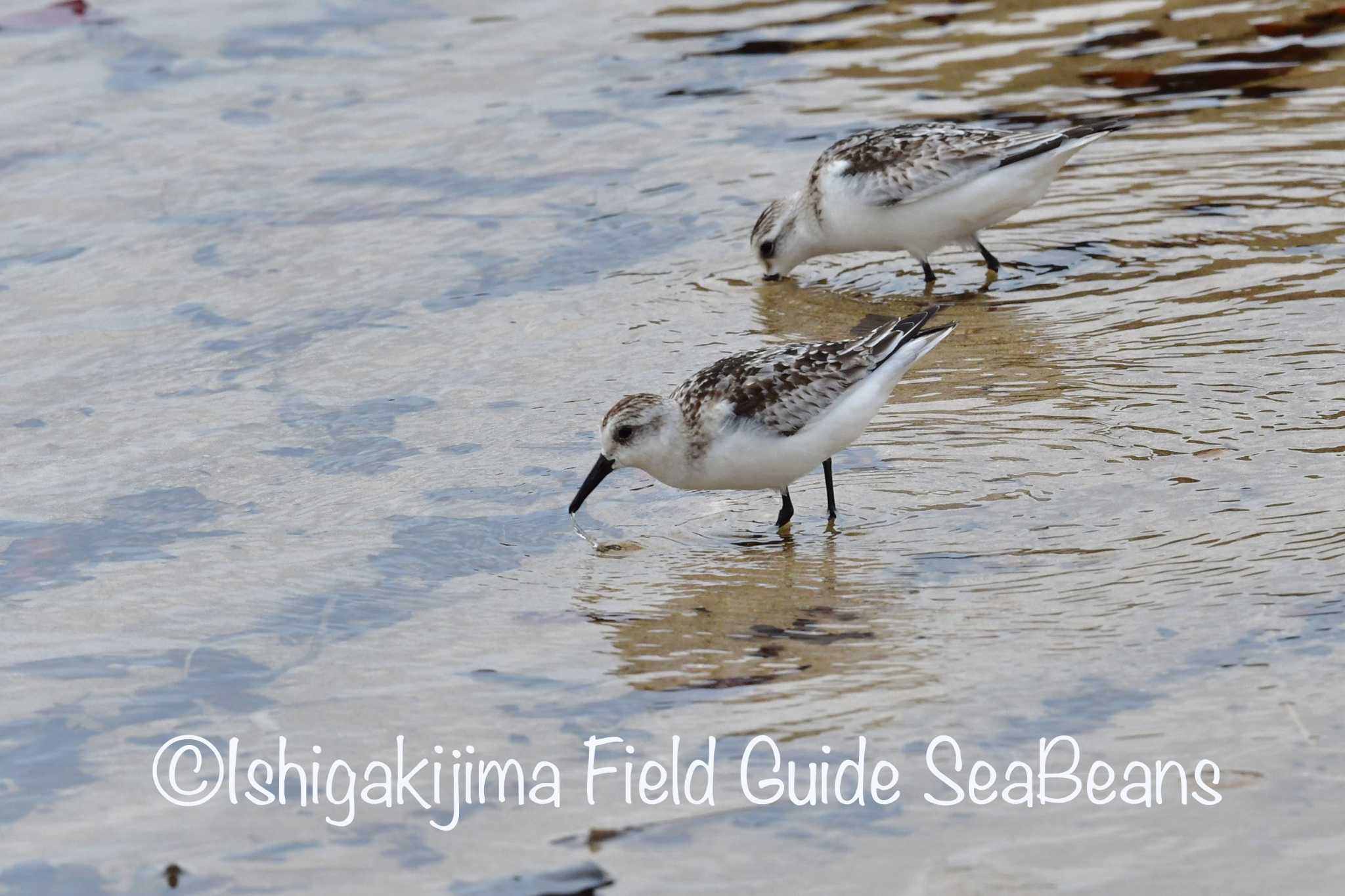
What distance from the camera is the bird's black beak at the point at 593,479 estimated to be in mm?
7398

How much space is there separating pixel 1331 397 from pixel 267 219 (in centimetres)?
709

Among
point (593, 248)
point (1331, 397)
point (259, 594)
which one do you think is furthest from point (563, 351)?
point (1331, 397)

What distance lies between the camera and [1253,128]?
39.3 feet

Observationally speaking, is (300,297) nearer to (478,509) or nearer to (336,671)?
(478,509)

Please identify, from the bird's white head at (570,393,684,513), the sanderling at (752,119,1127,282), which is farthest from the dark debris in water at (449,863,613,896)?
the sanderling at (752,119,1127,282)

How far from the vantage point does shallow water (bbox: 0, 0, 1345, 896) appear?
17.0 feet

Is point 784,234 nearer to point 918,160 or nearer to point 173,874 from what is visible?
point 918,160

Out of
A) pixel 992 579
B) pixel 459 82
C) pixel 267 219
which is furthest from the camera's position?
pixel 459 82

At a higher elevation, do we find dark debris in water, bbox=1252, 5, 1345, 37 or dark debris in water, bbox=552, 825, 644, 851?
dark debris in water, bbox=1252, 5, 1345, 37

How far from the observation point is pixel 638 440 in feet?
23.9

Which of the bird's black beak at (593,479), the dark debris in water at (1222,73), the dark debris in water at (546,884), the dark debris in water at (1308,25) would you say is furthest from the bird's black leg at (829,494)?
the dark debris in water at (1308,25)

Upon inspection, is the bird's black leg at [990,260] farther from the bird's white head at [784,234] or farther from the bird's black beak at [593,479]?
the bird's black beak at [593,479]

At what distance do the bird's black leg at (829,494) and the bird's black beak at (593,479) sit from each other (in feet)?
3.04

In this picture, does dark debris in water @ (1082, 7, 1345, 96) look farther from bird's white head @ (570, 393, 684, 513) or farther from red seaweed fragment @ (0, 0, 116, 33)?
red seaweed fragment @ (0, 0, 116, 33)
